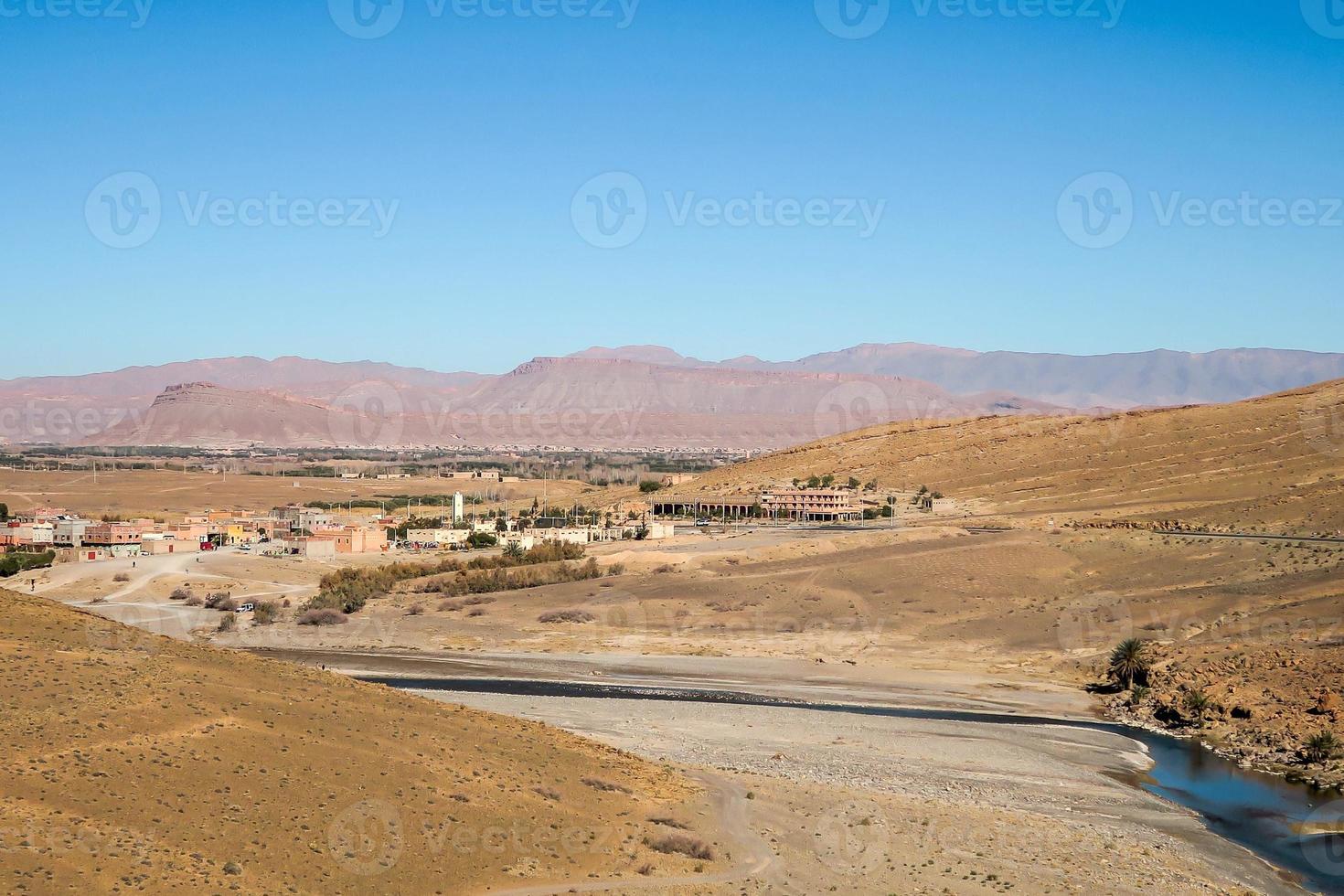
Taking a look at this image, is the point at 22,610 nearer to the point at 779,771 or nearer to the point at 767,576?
the point at 779,771

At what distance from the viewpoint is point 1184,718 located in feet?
118

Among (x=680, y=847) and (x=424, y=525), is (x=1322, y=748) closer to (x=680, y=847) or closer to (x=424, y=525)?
(x=680, y=847)

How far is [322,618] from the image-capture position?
54.8m

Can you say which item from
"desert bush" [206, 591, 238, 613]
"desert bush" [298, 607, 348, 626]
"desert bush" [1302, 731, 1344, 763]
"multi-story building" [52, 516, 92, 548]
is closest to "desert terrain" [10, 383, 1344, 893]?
"desert bush" [1302, 731, 1344, 763]

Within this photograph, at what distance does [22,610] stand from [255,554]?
53.8 metres

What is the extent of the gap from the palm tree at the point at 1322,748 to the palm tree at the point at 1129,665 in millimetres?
8779

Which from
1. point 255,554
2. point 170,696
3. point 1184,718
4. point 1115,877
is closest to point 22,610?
point 170,696

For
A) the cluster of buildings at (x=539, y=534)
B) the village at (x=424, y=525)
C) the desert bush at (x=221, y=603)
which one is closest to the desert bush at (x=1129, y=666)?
the desert bush at (x=221, y=603)

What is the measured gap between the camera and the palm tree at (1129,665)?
4022 centimetres

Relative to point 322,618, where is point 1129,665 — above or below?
above

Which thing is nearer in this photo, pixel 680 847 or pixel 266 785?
pixel 266 785

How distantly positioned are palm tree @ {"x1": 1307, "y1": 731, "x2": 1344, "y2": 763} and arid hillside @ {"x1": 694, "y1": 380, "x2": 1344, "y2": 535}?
30300 millimetres

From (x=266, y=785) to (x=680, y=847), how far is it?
6.61m
